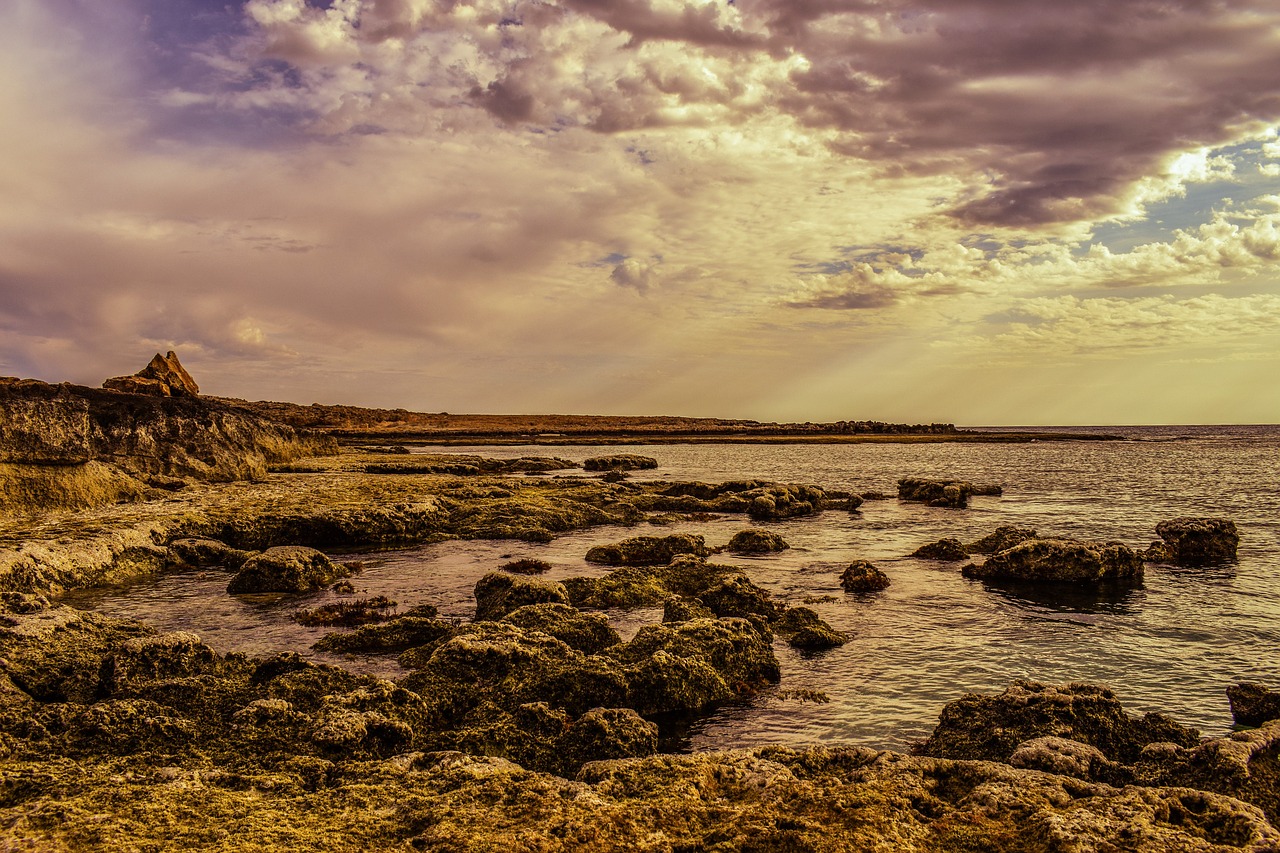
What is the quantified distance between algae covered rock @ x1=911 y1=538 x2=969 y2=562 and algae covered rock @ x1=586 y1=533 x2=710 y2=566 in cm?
889

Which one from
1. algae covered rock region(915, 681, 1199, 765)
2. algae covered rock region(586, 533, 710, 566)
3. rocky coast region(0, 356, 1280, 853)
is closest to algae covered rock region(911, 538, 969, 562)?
rocky coast region(0, 356, 1280, 853)

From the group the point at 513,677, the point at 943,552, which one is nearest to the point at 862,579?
the point at 943,552

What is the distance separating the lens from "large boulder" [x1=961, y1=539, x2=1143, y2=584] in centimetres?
2486

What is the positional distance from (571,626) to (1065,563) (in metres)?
18.1

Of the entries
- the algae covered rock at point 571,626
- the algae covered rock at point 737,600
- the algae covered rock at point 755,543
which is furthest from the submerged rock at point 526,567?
the algae covered rock at point 571,626

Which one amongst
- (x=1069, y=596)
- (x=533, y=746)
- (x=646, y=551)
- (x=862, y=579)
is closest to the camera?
(x=533, y=746)

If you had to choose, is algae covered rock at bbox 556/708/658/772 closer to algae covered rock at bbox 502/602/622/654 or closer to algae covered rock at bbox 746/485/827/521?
algae covered rock at bbox 502/602/622/654

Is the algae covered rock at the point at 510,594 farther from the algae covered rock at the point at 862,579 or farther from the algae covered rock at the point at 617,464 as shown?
the algae covered rock at the point at 617,464

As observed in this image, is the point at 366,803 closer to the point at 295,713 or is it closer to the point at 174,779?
the point at 174,779

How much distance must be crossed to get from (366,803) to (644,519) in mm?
33185

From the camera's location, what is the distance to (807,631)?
1777 centimetres

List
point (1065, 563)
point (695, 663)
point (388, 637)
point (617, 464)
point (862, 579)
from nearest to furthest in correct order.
Result: 1. point (695, 663)
2. point (388, 637)
3. point (862, 579)
4. point (1065, 563)
5. point (617, 464)

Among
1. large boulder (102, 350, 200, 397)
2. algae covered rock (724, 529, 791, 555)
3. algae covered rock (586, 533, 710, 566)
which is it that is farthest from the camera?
large boulder (102, 350, 200, 397)

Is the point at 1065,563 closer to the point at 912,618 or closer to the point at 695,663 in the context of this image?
the point at 912,618
